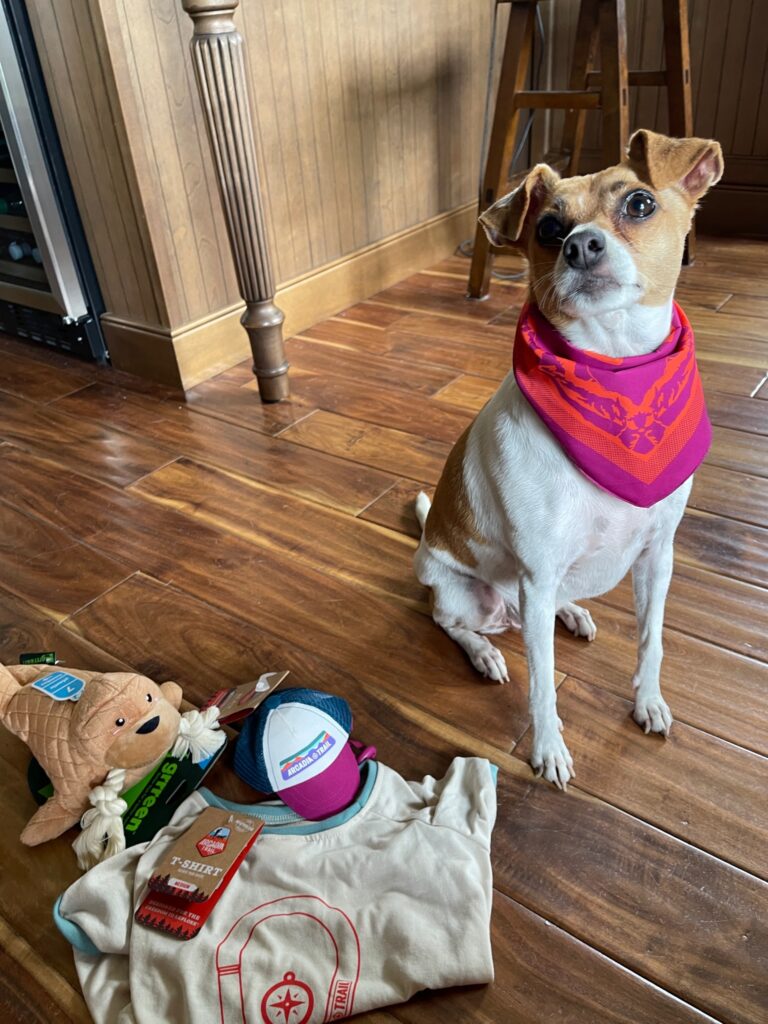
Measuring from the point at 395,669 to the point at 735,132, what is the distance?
2736mm

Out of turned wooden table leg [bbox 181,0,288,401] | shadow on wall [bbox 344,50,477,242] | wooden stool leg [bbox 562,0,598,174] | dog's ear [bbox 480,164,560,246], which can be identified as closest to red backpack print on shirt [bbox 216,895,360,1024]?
dog's ear [bbox 480,164,560,246]

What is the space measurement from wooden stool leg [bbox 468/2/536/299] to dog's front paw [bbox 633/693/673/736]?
171cm

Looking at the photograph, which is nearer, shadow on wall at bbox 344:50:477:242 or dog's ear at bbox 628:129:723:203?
dog's ear at bbox 628:129:723:203

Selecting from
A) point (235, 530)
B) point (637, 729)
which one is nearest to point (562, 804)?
point (637, 729)

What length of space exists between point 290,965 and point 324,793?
21cm

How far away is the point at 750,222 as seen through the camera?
123 inches

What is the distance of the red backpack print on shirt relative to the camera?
2.88ft

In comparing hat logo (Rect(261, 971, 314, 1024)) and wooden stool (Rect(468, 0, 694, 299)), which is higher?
wooden stool (Rect(468, 0, 694, 299))

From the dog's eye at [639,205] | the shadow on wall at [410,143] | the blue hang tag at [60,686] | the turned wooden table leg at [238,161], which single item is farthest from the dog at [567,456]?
the shadow on wall at [410,143]

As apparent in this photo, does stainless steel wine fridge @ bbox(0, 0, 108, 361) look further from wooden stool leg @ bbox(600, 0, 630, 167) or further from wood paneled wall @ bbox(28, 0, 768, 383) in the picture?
wooden stool leg @ bbox(600, 0, 630, 167)

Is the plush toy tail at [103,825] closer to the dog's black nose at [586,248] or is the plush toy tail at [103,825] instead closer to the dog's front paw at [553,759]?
the dog's front paw at [553,759]

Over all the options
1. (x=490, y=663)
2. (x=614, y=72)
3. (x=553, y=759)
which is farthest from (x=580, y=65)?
(x=553, y=759)

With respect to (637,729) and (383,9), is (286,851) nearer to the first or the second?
(637,729)

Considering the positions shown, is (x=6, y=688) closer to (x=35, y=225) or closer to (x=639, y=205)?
(x=639, y=205)
